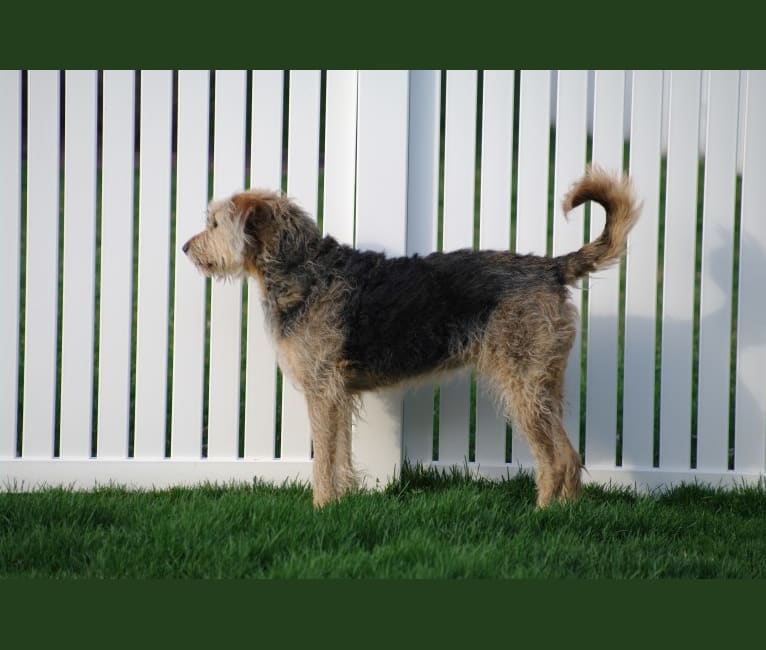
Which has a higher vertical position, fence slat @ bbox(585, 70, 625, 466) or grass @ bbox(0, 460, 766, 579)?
fence slat @ bbox(585, 70, 625, 466)

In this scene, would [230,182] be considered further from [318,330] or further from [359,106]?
[318,330]

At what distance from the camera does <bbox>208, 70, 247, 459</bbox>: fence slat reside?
5117mm

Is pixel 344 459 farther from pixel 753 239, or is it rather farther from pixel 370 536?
pixel 753 239

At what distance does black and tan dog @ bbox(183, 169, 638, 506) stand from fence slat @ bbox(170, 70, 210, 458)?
0.57 m

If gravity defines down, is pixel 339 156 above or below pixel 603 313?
above

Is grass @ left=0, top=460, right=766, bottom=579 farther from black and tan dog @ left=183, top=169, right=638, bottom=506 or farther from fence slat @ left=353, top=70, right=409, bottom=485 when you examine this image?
fence slat @ left=353, top=70, right=409, bottom=485

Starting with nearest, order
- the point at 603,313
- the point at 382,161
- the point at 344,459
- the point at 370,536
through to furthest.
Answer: the point at 370,536
the point at 344,459
the point at 382,161
the point at 603,313

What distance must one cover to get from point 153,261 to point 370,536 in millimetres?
2446

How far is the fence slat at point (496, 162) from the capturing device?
5133 mm

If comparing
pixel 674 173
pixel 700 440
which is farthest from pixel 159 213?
pixel 700 440

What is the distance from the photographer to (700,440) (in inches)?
206

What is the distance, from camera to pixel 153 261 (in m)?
5.14

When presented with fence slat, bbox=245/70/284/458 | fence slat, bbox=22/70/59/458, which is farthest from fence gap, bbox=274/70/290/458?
fence slat, bbox=22/70/59/458

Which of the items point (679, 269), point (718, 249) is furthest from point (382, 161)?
point (718, 249)
